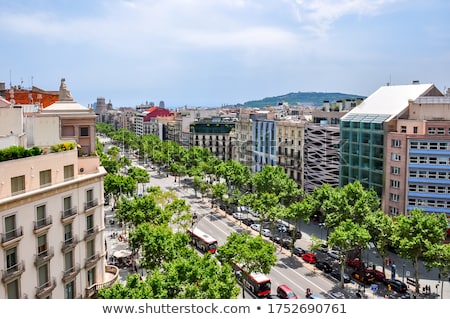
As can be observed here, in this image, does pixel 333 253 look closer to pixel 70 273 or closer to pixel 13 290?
pixel 70 273

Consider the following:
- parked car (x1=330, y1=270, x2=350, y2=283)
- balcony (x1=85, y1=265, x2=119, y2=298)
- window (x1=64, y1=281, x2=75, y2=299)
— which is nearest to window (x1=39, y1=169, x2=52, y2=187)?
window (x1=64, y1=281, x2=75, y2=299)

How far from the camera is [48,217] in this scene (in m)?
9.30

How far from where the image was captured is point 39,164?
29.8 ft

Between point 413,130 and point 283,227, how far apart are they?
799 centimetres

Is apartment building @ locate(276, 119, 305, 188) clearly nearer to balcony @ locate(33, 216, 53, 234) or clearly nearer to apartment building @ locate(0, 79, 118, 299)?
apartment building @ locate(0, 79, 118, 299)

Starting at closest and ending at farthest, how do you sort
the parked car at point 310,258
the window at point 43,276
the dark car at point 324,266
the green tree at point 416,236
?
1. the window at point 43,276
2. the green tree at point 416,236
3. the dark car at point 324,266
4. the parked car at point 310,258

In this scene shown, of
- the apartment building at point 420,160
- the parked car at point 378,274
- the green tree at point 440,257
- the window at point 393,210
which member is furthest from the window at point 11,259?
the window at point 393,210

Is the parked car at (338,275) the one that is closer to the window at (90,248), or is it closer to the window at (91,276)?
the window at (91,276)

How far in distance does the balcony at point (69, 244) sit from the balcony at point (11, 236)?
140 cm

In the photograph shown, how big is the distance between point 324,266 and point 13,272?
39.6 ft

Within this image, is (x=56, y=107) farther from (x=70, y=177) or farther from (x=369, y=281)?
(x=369, y=281)

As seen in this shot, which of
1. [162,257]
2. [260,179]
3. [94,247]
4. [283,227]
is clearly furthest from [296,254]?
[94,247]

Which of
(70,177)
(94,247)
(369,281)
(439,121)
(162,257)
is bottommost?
(369,281)

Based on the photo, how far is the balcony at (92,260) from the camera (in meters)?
10.6
